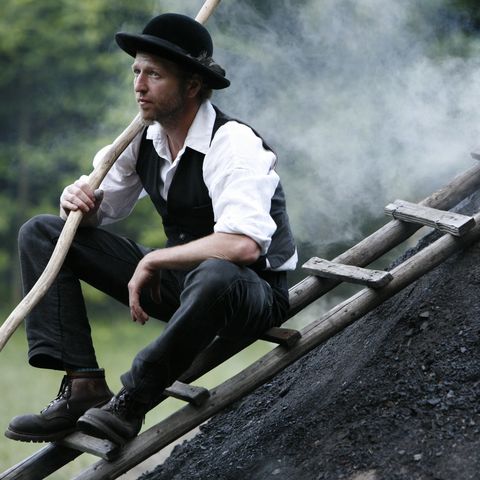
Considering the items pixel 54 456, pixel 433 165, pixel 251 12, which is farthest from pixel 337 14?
pixel 54 456

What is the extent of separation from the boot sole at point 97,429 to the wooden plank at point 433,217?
166 centimetres

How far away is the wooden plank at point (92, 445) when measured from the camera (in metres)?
3.73

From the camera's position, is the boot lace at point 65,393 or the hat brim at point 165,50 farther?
the boot lace at point 65,393

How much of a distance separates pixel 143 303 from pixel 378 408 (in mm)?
993

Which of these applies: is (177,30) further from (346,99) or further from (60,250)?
(346,99)

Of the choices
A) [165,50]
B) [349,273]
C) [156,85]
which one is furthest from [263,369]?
[165,50]

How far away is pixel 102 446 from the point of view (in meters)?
3.75

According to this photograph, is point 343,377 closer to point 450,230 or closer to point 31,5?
point 450,230

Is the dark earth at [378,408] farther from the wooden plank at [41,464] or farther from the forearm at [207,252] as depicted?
the forearm at [207,252]

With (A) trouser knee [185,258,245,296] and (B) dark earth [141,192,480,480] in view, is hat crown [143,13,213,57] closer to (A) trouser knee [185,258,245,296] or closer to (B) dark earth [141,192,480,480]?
(A) trouser knee [185,258,245,296]

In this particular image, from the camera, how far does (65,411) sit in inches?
152

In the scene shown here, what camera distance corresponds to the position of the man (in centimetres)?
356

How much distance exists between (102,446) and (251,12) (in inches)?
196

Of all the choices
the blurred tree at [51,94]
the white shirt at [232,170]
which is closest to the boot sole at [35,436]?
the white shirt at [232,170]
